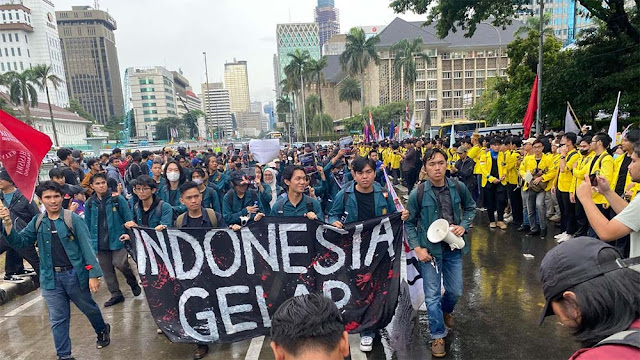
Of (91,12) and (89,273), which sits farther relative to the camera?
(91,12)

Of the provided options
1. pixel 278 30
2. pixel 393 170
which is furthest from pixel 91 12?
pixel 393 170

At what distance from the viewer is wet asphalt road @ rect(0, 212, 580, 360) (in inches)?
144

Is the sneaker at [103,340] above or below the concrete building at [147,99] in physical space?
below

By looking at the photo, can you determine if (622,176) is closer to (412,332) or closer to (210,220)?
(412,332)

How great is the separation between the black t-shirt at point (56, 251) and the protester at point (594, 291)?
4.05 m

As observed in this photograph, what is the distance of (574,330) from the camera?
4.25ft

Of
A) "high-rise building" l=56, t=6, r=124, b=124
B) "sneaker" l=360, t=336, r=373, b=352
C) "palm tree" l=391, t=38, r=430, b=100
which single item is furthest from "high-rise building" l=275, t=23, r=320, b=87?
"sneaker" l=360, t=336, r=373, b=352

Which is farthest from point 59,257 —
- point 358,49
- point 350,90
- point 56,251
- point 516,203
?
point 350,90

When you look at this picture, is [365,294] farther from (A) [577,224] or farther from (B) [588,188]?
(A) [577,224]

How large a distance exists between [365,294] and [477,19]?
13.9 m

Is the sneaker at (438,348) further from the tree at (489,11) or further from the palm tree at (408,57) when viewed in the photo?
the palm tree at (408,57)

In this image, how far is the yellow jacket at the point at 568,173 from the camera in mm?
6133

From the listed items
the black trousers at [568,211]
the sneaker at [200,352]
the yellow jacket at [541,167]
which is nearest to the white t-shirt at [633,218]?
the sneaker at [200,352]

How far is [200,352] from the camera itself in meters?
3.77
